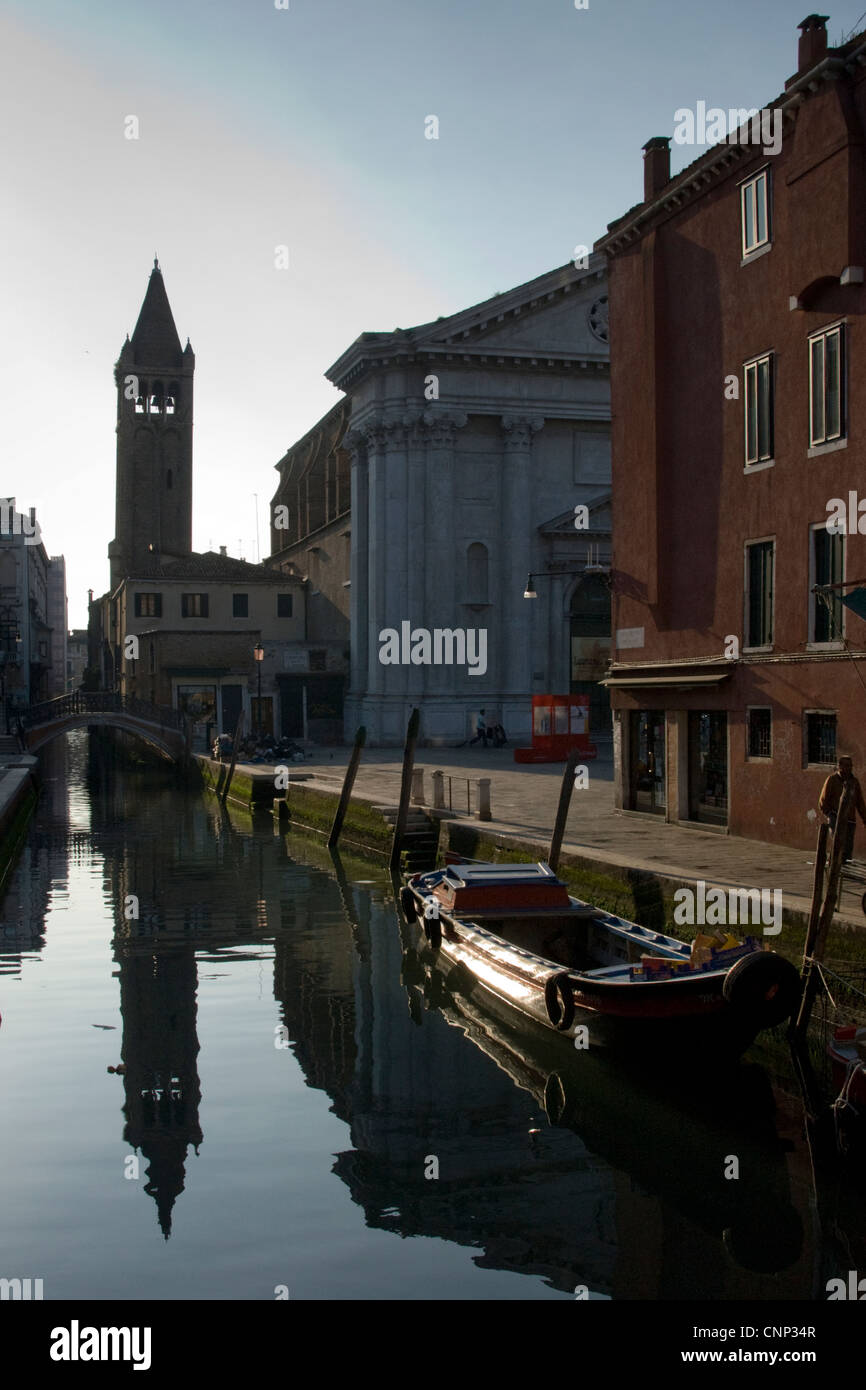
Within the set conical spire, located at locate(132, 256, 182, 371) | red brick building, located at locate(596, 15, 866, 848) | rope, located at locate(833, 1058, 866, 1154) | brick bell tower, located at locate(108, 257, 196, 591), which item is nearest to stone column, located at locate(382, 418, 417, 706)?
red brick building, located at locate(596, 15, 866, 848)

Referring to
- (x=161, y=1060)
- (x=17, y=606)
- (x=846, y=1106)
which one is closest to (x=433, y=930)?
(x=161, y=1060)

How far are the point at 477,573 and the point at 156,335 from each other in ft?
166

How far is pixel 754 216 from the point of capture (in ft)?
65.0

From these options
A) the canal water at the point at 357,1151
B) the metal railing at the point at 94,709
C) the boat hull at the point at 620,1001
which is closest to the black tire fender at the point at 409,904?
the canal water at the point at 357,1151

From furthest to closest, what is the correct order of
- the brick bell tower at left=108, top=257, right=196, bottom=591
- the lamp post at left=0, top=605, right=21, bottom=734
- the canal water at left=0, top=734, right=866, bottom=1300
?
the brick bell tower at left=108, top=257, right=196, bottom=591, the lamp post at left=0, top=605, right=21, bottom=734, the canal water at left=0, top=734, right=866, bottom=1300

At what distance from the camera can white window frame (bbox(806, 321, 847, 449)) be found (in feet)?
57.8

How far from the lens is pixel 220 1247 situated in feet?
29.4

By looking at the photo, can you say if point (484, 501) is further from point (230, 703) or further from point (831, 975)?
point (831, 975)

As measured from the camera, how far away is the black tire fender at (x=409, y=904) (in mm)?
19991

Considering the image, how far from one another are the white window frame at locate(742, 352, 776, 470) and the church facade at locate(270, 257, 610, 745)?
2673cm

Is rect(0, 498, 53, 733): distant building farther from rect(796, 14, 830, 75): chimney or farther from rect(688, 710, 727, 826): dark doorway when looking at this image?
rect(796, 14, 830, 75): chimney
